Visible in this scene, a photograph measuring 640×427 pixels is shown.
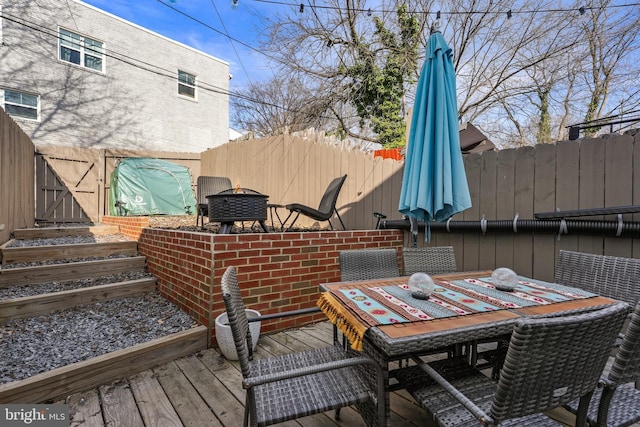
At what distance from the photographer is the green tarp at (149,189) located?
6.55 meters

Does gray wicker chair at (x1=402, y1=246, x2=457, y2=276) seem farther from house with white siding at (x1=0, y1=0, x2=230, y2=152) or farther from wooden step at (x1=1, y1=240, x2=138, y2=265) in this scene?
house with white siding at (x1=0, y1=0, x2=230, y2=152)

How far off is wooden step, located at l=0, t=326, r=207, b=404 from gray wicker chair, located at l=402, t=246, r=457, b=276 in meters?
1.73

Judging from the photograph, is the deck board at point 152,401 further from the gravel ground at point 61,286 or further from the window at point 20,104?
the window at point 20,104

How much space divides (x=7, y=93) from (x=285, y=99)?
8.46 metres

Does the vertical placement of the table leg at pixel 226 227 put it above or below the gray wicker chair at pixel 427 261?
above

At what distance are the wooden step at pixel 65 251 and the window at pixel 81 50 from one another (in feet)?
26.1

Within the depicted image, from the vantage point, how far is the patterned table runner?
134 centimetres

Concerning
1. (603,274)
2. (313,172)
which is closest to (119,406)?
(603,274)

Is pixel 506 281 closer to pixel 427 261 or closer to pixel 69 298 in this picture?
pixel 427 261

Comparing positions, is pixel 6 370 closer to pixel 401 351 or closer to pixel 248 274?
pixel 248 274

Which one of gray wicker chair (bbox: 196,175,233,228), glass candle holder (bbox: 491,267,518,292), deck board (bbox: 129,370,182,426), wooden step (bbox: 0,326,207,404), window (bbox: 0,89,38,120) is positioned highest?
window (bbox: 0,89,38,120)

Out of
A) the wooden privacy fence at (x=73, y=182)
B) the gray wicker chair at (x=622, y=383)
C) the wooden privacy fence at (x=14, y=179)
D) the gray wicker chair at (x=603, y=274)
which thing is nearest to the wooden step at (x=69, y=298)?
the wooden privacy fence at (x=14, y=179)

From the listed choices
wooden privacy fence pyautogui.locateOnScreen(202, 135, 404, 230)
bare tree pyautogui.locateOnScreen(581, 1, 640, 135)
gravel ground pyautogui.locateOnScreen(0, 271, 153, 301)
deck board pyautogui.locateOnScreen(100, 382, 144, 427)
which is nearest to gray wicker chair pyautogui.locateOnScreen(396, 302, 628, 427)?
deck board pyautogui.locateOnScreen(100, 382, 144, 427)

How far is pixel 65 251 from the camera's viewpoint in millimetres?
3496
